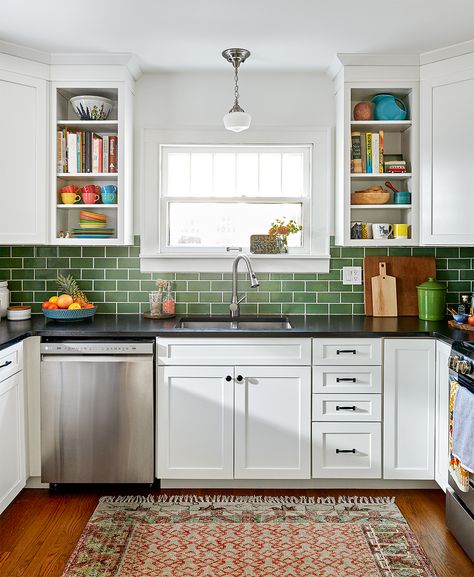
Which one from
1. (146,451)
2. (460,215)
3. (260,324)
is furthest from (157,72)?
(146,451)

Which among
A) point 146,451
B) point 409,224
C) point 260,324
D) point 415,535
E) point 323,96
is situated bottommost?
point 415,535

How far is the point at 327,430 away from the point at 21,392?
1.66 meters

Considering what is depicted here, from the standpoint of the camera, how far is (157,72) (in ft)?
11.8

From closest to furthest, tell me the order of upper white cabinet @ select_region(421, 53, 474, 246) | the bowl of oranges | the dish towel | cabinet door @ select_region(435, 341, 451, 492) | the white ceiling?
1. the dish towel
2. the white ceiling
3. cabinet door @ select_region(435, 341, 451, 492)
4. upper white cabinet @ select_region(421, 53, 474, 246)
5. the bowl of oranges

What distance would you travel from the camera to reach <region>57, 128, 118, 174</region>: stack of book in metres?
3.40

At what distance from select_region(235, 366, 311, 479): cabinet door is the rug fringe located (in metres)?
0.14

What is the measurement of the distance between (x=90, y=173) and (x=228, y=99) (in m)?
1.01

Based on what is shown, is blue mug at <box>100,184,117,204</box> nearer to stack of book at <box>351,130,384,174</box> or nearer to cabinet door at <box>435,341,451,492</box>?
stack of book at <box>351,130,384,174</box>

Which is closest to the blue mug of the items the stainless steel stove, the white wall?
the white wall

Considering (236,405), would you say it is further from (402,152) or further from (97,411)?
(402,152)

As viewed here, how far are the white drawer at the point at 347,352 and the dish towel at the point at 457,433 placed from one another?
0.48m

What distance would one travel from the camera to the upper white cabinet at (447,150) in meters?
3.18

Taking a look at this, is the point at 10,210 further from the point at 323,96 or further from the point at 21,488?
the point at 323,96

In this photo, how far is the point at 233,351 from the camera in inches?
120
